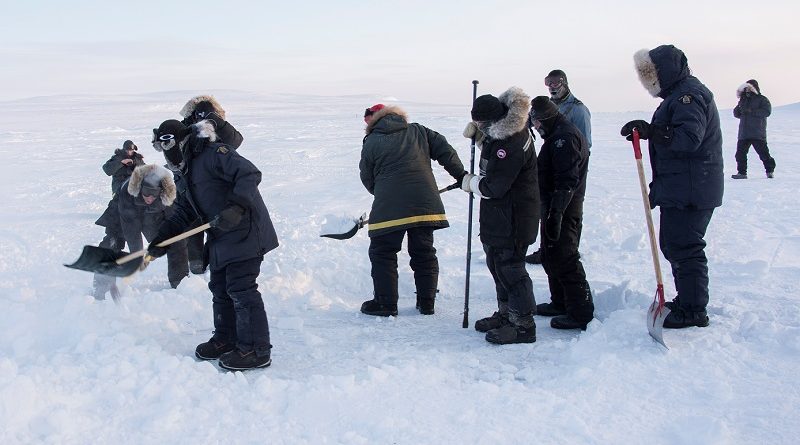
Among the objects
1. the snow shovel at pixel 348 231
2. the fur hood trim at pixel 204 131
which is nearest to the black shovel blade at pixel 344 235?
the snow shovel at pixel 348 231

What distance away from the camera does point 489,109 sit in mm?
4125

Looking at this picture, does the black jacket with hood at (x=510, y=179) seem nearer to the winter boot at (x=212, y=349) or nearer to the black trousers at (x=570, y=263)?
the black trousers at (x=570, y=263)

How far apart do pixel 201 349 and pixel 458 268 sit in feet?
9.18

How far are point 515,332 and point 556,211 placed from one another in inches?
32.8

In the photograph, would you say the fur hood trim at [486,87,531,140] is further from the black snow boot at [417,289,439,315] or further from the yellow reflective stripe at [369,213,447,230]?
the black snow boot at [417,289,439,315]

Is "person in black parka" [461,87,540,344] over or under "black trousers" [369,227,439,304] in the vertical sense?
over

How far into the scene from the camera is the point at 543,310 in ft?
16.6

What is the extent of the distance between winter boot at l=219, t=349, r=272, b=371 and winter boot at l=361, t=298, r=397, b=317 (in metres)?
1.29

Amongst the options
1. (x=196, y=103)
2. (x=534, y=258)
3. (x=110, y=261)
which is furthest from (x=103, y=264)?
(x=534, y=258)

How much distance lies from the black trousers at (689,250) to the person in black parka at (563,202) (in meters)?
0.61

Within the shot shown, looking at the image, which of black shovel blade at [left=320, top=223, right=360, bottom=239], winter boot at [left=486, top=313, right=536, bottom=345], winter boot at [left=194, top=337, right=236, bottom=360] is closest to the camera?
winter boot at [left=194, top=337, right=236, bottom=360]

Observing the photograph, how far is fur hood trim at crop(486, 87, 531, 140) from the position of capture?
4.12 metres

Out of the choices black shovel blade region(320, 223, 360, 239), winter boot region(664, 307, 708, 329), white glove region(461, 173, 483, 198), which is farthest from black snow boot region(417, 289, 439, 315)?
winter boot region(664, 307, 708, 329)

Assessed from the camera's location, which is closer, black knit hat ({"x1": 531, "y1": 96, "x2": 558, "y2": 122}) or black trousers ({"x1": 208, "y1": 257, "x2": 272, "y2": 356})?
black trousers ({"x1": 208, "y1": 257, "x2": 272, "y2": 356})
